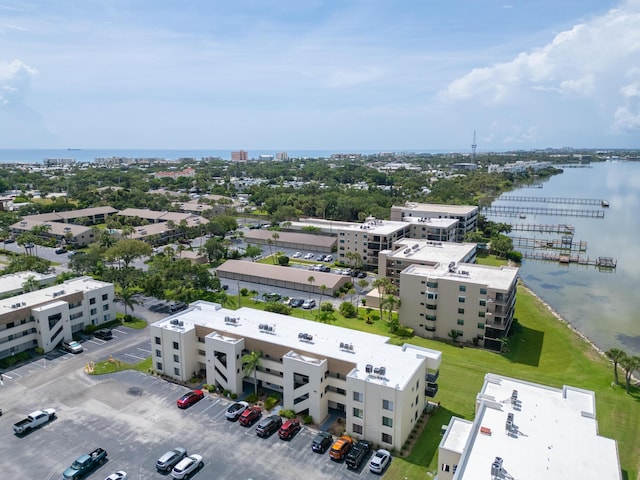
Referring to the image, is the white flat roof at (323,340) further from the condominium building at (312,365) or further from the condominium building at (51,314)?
the condominium building at (51,314)

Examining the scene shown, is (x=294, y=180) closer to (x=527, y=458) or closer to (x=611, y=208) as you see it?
(x=611, y=208)

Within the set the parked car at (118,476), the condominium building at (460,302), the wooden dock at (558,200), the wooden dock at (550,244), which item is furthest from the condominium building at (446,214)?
the wooden dock at (558,200)

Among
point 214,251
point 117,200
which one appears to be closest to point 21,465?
point 214,251

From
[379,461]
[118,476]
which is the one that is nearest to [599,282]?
[379,461]

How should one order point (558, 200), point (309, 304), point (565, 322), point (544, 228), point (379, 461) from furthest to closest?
point (558, 200) → point (544, 228) → point (309, 304) → point (565, 322) → point (379, 461)

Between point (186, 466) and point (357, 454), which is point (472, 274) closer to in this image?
point (357, 454)

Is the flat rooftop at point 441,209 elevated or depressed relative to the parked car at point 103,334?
elevated

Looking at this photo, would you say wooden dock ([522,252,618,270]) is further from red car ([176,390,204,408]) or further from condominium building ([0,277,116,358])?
condominium building ([0,277,116,358])
